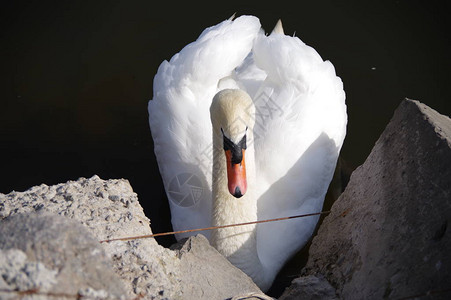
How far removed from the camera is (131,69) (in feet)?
25.3

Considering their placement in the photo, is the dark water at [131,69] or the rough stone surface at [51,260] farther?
the dark water at [131,69]

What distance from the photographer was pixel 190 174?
5211 millimetres

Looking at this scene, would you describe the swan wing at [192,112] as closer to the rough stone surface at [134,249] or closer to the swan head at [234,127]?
the swan head at [234,127]

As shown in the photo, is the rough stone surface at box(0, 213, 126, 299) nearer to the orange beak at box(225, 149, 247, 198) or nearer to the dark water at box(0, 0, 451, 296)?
the orange beak at box(225, 149, 247, 198)

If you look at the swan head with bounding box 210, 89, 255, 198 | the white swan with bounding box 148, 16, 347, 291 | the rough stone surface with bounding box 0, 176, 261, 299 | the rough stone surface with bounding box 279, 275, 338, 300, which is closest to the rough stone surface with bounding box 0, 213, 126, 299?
the rough stone surface with bounding box 0, 176, 261, 299

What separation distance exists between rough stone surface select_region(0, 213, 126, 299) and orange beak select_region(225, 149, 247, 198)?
1.53 metres

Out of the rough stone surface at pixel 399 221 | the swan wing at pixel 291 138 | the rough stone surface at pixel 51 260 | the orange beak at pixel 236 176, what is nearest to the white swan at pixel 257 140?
the swan wing at pixel 291 138

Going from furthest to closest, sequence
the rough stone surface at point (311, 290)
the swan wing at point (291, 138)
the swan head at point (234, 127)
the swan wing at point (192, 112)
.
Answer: the swan wing at point (192, 112)
the swan wing at point (291, 138)
the swan head at point (234, 127)
the rough stone surface at point (311, 290)

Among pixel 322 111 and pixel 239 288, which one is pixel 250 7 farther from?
pixel 239 288

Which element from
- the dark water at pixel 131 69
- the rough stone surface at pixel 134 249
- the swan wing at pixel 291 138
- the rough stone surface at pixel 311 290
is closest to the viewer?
the rough stone surface at pixel 134 249

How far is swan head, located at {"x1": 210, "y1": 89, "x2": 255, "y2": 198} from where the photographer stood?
3.91 metres

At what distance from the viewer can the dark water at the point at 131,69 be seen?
661cm

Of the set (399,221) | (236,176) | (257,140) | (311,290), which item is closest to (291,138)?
(257,140)

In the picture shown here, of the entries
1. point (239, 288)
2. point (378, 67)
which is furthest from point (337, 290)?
point (378, 67)
